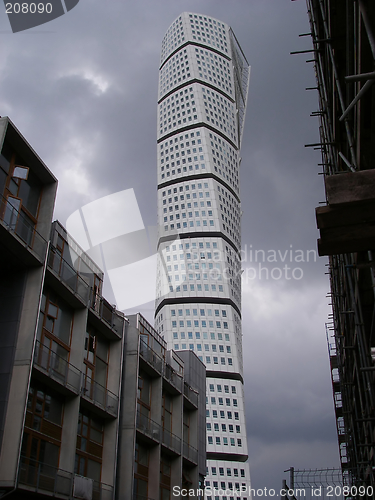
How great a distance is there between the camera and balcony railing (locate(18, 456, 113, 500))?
51.8ft

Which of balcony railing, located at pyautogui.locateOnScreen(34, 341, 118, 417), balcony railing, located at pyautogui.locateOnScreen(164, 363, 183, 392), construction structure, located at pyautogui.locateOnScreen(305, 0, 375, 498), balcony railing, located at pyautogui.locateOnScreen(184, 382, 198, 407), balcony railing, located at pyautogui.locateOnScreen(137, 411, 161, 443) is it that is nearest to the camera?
construction structure, located at pyautogui.locateOnScreen(305, 0, 375, 498)

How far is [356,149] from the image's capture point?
9273 millimetres

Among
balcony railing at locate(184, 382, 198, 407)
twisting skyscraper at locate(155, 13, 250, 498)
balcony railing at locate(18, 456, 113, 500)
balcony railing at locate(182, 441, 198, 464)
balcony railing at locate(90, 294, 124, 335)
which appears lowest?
balcony railing at locate(18, 456, 113, 500)

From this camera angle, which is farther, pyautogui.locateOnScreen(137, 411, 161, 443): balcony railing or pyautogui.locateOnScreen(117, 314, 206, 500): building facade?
pyautogui.locateOnScreen(137, 411, 161, 443): balcony railing

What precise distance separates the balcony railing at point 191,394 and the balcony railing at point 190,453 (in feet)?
9.04

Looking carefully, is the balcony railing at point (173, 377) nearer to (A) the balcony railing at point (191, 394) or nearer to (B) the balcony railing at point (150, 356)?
(B) the balcony railing at point (150, 356)

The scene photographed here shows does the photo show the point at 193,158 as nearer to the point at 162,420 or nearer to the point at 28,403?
the point at 162,420

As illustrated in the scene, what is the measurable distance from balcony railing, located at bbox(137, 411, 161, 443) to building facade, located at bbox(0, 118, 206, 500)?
10 cm

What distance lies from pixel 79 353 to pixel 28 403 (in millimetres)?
3553

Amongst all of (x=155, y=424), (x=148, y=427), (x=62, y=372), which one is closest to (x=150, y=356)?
(x=155, y=424)

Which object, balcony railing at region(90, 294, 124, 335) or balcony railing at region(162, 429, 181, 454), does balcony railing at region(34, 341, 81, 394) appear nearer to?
balcony railing at region(90, 294, 124, 335)

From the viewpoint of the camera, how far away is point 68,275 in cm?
2038

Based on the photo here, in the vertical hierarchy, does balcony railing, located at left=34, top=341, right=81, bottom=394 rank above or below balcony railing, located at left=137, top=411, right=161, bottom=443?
above

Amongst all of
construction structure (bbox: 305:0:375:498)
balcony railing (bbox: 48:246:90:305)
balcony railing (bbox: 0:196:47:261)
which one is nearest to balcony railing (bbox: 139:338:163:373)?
balcony railing (bbox: 48:246:90:305)
